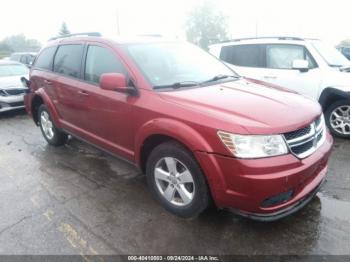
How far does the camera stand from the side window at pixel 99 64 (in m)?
3.60

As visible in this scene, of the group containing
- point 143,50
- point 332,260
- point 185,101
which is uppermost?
point 143,50

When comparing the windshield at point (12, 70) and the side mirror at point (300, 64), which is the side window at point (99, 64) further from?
the windshield at point (12, 70)

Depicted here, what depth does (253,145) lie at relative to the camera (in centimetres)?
249

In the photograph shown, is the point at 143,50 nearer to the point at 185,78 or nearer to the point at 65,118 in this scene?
the point at 185,78

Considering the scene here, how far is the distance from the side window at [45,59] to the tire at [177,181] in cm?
289

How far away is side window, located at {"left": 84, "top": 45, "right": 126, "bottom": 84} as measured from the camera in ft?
11.8

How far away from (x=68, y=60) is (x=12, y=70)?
226 inches

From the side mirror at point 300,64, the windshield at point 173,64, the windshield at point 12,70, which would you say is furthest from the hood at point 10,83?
the side mirror at point 300,64

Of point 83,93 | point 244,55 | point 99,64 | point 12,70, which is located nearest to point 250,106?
point 99,64

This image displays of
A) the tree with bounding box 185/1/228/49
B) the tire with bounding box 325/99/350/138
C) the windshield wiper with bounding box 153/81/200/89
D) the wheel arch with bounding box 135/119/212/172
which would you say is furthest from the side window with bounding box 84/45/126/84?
the tree with bounding box 185/1/228/49

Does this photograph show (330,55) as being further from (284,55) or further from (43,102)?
(43,102)

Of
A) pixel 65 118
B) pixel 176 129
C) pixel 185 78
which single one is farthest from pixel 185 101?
pixel 65 118

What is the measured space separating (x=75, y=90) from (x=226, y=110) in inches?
92.3

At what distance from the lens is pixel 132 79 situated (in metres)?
3.33
